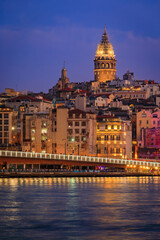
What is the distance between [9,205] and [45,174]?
2009 inches

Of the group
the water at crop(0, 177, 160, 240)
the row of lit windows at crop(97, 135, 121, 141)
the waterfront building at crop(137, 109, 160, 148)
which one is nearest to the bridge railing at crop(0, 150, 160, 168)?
the row of lit windows at crop(97, 135, 121, 141)

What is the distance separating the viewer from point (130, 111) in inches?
7623

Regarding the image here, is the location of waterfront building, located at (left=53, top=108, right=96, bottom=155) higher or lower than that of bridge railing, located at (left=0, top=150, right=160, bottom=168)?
higher

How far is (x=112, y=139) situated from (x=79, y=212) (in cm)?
8261

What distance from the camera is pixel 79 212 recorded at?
71.4 m

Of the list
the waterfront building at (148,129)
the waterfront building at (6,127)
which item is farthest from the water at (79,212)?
the waterfront building at (148,129)

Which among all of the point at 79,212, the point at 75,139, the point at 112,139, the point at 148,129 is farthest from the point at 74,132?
the point at 79,212

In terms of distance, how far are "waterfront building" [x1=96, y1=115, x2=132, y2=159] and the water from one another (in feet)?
167

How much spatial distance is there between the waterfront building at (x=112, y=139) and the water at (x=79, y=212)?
50790 millimetres

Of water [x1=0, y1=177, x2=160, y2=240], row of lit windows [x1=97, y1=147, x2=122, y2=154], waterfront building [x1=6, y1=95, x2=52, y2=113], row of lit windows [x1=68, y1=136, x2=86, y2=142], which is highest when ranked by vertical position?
waterfront building [x1=6, y1=95, x2=52, y2=113]

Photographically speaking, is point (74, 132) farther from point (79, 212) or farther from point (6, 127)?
point (79, 212)

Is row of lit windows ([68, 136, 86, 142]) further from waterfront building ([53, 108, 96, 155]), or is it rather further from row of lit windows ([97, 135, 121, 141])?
row of lit windows ([97, 135, 121, 141])

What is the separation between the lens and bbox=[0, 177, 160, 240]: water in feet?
194

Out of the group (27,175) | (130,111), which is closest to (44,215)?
(27,175)
